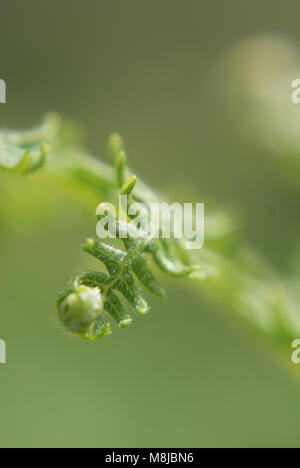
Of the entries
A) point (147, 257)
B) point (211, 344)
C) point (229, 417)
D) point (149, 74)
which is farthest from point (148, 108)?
point (147, 257)

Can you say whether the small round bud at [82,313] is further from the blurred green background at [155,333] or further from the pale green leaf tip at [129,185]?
the blurred green background at [155,333]

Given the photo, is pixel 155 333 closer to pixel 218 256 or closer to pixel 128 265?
pixel 218 256

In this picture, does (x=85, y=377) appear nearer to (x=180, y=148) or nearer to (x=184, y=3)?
(x=180, y=148)

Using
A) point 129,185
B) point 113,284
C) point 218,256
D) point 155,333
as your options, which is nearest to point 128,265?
point 113,284

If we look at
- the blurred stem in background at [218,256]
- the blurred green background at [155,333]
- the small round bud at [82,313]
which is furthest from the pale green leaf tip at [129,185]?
the blurred green background at [155,333]

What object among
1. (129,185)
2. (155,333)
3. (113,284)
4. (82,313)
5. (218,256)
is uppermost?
(155,333)

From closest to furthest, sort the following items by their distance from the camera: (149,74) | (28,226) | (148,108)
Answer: (28,226)
(148,108)
(149,74)

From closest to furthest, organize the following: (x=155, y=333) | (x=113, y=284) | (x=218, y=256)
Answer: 1. (x=113, y=284)
2. (x=218, y=256)
3. (x=155, y=333)

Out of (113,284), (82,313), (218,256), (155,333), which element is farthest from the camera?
(155,333)
